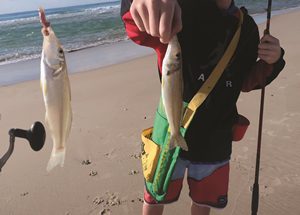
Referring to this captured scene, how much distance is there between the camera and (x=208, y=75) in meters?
2.42

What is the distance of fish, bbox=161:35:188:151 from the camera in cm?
172

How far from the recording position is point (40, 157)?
493cm

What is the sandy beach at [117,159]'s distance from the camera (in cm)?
391

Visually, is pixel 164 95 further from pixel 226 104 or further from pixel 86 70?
pixel 86 70

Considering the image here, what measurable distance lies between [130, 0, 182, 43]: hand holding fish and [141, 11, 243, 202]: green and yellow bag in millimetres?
862

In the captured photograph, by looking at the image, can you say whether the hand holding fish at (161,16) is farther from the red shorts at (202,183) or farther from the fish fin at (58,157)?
the red shorts at (202,183)

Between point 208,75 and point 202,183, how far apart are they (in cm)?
75

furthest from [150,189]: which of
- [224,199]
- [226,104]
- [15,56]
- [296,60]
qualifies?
[15,56]

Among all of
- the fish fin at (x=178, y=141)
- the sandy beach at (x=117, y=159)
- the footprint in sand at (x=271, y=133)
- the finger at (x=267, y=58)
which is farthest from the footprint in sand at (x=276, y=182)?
the fish fin at (x=178, y=141)

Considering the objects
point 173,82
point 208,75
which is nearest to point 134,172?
point 208,75

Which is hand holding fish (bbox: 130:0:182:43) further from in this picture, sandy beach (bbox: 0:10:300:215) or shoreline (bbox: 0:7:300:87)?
shoreline (bbox: 0:7:300:87)

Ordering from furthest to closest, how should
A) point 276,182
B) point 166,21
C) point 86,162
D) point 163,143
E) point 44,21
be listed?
point 86,162
point 276,182
point 163,143
point 166,21
point 44,21

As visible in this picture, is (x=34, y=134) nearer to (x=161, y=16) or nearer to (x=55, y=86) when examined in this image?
(x=55, y=86)

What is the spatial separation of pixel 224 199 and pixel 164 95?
1.18 metres
